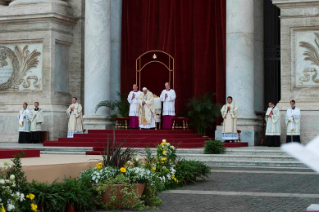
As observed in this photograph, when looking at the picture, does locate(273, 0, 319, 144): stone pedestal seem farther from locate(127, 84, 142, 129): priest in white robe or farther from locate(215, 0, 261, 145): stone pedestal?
locate(127, 84, 142, 129): priest in white robe

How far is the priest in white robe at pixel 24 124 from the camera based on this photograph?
1000 inches

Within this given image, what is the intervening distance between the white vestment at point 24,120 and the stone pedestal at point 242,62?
8721 mm

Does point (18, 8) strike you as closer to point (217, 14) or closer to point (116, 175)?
point (217, 14)

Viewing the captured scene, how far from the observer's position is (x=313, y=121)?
70.8 ft

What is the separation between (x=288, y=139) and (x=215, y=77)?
517cm

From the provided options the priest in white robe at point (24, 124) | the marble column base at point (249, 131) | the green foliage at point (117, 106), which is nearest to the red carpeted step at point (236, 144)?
the marble column base at point (249, 131)

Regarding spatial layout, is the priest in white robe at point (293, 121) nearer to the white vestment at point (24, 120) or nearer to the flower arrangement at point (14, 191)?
the white vestment at point (24, 120)

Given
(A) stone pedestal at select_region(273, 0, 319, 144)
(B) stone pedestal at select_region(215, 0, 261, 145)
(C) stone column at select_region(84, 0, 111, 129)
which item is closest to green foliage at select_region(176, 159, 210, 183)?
(A) stone pedestal at select_region(273, 0, 319, 144)

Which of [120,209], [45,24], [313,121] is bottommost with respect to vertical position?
[120,209]

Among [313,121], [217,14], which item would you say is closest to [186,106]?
[217,14]

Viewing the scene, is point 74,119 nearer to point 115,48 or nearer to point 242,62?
point 115,48

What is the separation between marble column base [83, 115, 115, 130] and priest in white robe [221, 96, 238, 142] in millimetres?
5194

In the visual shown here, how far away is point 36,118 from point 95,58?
356 cm

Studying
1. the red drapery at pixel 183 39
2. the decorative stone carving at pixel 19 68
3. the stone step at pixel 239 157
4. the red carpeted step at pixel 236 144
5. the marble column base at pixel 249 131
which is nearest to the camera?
the stone step at pixel 239 157
